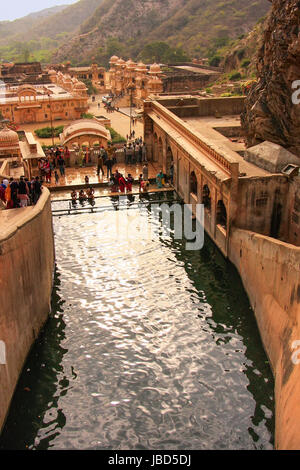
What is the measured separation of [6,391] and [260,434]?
713cm

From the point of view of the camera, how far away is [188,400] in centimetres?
1455

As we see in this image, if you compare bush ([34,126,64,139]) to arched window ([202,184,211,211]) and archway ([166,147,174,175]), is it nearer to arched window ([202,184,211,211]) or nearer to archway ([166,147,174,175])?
archway ([166,147,174,175])

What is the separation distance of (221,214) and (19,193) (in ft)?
30.6

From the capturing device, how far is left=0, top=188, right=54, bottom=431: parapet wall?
14.1 meters

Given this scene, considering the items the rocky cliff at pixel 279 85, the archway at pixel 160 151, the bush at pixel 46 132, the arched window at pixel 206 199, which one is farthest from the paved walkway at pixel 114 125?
the rocky cliff at pixel 279 85

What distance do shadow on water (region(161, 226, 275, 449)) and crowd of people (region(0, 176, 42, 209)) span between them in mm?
7110

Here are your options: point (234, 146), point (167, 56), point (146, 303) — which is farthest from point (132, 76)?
point (146, 303)

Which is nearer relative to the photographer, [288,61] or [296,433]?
[296,433]

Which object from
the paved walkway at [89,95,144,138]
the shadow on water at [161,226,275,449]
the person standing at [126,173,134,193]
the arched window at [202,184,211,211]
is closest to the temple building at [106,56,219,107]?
the paved walkway at [89,95,144,138]

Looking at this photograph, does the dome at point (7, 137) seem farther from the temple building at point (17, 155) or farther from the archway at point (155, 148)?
→ the archway at point (155, 148)

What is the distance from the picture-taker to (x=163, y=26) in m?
141

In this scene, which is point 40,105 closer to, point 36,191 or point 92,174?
point 92,174
